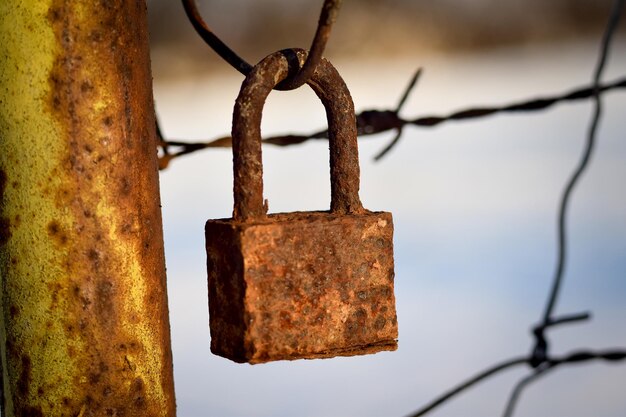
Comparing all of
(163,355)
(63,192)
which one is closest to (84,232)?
(63,192)

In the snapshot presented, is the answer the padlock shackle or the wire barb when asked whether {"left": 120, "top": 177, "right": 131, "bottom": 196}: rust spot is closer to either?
the padlock shackle

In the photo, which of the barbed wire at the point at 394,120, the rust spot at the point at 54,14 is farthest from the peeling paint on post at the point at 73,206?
the barbed wire at the point at 394,120

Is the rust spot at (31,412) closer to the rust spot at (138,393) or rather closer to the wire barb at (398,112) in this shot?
the rust spot at (138,393)

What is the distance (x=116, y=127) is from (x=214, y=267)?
0.52 feet

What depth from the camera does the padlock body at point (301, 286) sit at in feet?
2.58

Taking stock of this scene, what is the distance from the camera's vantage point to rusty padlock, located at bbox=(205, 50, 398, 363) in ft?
2.58

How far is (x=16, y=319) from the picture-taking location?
30.3 inches

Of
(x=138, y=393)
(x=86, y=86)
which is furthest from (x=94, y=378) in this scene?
(x=86, y=86)

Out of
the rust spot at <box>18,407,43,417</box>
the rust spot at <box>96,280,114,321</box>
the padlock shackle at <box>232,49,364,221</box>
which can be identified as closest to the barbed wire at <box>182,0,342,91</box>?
the padlock shackle at <box>232,49,364,221</box>

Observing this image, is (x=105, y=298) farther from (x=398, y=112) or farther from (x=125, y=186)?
(x=398, y=112)

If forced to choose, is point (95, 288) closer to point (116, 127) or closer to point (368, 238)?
point (116, 127)

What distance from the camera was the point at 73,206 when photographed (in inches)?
29.5

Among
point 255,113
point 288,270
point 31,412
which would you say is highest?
point 255,113

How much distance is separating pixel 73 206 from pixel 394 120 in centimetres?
59
